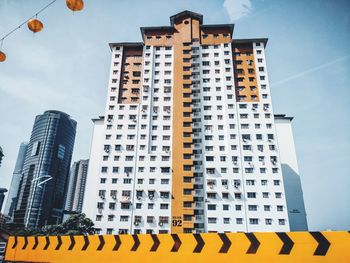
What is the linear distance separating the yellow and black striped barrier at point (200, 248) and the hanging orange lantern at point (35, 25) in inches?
342

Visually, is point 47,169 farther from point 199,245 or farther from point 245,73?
point 199,245

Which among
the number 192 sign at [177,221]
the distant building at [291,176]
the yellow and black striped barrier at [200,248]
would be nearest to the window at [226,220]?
the number 192 sign at [177,221]

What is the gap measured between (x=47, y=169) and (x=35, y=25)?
14161 cm

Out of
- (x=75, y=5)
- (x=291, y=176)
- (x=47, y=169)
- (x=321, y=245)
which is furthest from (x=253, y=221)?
(x=47, y=169)

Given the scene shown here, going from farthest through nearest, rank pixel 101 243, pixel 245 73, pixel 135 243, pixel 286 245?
1. pixel 245 73
2. pixel 101 243
3. pixel 135 243
4. pixel 286 245

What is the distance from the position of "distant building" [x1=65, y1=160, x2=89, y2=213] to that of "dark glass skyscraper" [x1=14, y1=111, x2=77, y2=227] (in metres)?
37.7

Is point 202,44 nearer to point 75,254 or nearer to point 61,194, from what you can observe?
point 75,254

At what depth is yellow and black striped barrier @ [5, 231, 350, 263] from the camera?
583cm

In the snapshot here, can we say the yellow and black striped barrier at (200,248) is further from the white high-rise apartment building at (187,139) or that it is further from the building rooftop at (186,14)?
the building rooftop at (186,14)

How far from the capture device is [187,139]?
4381cm

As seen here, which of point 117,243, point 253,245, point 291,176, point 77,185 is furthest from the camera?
point 77,185

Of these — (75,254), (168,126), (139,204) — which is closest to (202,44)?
(168,126)

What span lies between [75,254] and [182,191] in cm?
3279

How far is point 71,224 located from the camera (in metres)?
38.0
